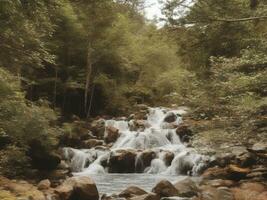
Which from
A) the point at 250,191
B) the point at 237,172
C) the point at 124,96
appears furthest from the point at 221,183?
the point at 124,96

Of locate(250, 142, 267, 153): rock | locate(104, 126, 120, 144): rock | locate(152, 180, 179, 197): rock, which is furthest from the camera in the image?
locate(104, 126, 120, 144): rock

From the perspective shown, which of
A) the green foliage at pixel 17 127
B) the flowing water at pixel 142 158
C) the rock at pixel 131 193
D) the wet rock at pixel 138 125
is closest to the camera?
the rock at pixel 131 193

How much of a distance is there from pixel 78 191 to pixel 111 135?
1038cm

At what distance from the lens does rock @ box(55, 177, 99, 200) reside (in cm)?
1141

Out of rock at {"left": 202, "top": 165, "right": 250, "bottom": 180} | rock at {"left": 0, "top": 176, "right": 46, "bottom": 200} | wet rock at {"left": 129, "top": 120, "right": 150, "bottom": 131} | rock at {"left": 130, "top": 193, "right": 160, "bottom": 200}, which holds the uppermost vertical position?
wet rock at {"left": 129, "top": 120, "right": 150, "bottom": 131}

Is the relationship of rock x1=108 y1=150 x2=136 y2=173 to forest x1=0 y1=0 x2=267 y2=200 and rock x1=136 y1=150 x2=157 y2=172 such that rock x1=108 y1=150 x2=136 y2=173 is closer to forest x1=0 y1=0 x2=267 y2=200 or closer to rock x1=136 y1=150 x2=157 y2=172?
forest x1=0 y1=0 x2=267 y2=200

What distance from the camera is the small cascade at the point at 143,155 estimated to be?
57.4ft

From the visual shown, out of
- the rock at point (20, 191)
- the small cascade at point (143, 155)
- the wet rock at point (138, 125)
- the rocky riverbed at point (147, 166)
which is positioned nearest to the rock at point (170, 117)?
the rocky riverbed at point (147, 166)

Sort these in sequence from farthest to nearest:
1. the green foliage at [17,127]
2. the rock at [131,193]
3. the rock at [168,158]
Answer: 1. the rock at [168,158]
2. the green foliage at [17,127]
3. the rock at [131,193]

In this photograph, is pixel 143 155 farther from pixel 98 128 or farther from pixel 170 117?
pixel 170 117

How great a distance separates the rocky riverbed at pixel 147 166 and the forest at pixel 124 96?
0.05 metres

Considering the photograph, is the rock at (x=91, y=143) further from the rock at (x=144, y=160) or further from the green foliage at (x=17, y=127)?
the green foliage at (x=17, y=127)

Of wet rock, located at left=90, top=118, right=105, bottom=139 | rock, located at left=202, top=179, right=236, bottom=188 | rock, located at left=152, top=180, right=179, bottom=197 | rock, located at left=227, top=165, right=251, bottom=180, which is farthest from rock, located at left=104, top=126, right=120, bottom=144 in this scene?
rock, located at left=152, top=180, right=179, bottom=197

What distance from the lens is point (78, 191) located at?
11.6m
